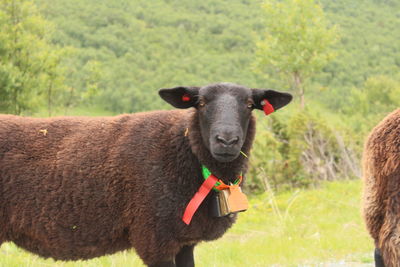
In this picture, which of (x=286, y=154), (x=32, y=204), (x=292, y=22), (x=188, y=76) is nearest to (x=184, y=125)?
(x=32, y=204)

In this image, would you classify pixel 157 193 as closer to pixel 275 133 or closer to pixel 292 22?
pixel 275 133

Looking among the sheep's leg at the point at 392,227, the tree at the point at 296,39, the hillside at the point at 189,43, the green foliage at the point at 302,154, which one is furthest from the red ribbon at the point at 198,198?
the hillside at the point at 189,43

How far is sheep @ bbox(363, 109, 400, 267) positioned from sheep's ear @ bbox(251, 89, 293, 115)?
0.88 m

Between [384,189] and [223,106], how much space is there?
1535 mm

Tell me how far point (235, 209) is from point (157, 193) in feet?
2.35

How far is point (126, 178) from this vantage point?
4.57 m

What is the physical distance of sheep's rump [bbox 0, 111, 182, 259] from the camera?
4.59 metres

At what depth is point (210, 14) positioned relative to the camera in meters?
121

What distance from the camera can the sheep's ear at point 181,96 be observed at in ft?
15.2

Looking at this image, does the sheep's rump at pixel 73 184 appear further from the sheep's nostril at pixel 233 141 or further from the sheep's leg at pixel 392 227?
the sheep's leg at pixel 392 227

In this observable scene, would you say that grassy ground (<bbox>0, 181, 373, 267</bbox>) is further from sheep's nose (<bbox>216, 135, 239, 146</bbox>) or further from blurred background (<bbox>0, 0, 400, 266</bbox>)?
sheep's nose (<bbox>216, 135, 239, 146</bbox>)

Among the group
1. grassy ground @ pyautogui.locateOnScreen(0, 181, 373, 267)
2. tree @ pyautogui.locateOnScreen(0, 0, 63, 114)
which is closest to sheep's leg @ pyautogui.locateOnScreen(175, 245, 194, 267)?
grassy ground @ pyautogui.locateOnScreen(0, 181, 373, 267)

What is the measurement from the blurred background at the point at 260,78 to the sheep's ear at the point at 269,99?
82.1 inches

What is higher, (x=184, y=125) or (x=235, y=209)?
(x=184, y=125)
